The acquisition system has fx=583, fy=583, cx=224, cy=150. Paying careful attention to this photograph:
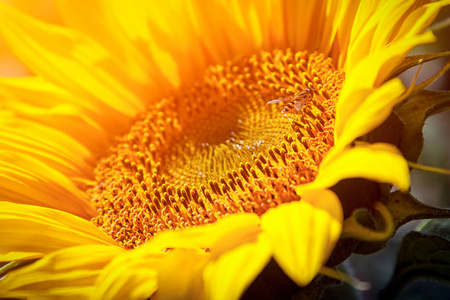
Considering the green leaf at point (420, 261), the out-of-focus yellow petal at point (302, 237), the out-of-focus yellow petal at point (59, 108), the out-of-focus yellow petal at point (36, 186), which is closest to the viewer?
the out-of-focus yellow petal at point (302, 237)

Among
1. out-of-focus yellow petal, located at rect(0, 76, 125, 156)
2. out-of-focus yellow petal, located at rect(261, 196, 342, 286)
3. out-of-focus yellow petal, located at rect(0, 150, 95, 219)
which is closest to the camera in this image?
out-of-focus yellow petal, located at rect(261, 196, 342, 286)

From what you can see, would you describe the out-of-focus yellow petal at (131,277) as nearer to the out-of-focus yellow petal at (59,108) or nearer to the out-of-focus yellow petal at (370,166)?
the out-of-focus yellow petal at (370,166)

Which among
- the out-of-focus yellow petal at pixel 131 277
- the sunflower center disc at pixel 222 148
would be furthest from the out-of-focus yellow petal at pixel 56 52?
the out-of-focus yellow petal at pixel 131 277

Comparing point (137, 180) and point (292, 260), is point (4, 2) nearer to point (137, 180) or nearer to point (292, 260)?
point (137, 180)

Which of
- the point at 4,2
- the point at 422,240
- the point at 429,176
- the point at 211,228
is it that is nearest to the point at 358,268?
the point at 429,176

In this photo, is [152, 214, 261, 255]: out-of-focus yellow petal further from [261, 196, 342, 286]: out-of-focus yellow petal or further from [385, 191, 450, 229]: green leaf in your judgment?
[385, 191, 450, 229]: green leaf

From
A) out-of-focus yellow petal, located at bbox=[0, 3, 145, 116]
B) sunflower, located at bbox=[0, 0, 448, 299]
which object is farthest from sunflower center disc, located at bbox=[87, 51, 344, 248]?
out-of-focus yellow petal, located at bbox=[0, 3, 145, 116]

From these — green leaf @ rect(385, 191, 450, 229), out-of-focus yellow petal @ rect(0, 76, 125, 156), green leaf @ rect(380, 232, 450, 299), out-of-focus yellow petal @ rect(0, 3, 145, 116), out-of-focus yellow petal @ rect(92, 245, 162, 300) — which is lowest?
green leaf @ rect(380, 232, 450, 299)
